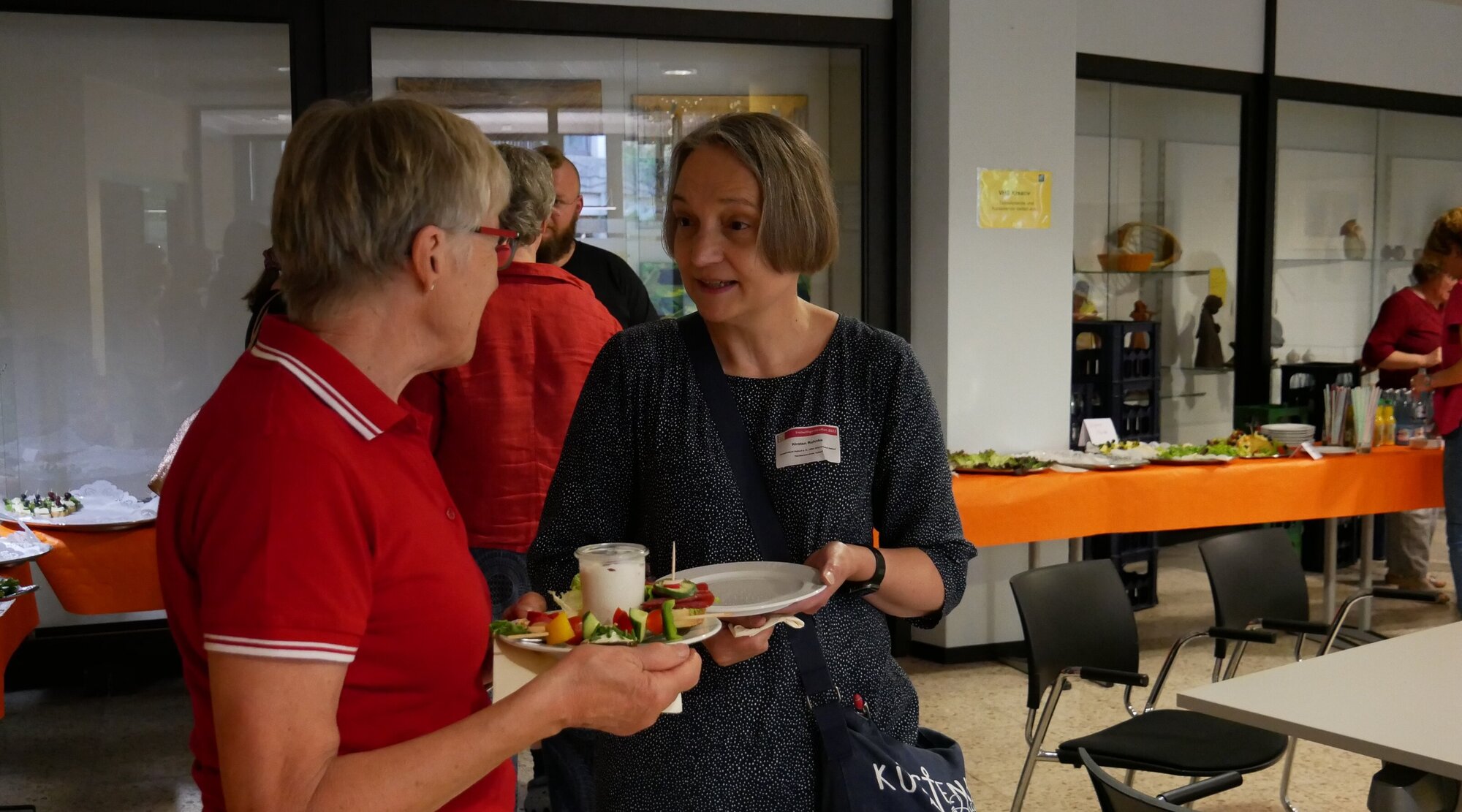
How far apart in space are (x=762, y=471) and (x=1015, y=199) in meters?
3.74

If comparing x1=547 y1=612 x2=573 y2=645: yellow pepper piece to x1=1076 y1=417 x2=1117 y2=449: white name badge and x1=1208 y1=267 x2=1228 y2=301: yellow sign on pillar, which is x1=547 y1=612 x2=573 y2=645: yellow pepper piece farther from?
x1=1208 y1=267 x2=1228 y2=301: yellow sign on pillar

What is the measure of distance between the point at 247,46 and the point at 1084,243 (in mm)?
4009

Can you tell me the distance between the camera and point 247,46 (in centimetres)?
470

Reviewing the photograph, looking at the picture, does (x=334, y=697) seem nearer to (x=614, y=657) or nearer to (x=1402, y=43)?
(x=614, y=657)

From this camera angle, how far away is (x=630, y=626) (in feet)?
4.50

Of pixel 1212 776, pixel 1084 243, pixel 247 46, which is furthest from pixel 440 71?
pixel 1212 776

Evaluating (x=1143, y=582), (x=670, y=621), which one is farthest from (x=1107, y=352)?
(x=670, y=621)

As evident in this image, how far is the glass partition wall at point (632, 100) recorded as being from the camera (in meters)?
4.88

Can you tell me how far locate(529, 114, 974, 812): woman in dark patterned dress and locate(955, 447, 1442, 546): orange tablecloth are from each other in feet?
8.85


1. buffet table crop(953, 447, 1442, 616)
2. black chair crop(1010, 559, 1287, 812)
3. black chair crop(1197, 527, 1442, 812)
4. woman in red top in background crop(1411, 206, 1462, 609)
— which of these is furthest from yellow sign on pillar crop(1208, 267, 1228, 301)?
black chair crop(1010, 559, 1287, 812)

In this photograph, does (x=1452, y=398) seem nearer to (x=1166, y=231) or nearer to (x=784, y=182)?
(x=1166, y=231)

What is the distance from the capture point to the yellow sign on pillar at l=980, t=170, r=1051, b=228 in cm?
508

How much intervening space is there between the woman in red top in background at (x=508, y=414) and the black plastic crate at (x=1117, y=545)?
3.63 metres

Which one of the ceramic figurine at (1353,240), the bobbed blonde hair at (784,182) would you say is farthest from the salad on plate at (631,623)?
the ceramic figurine at (1353,240)
